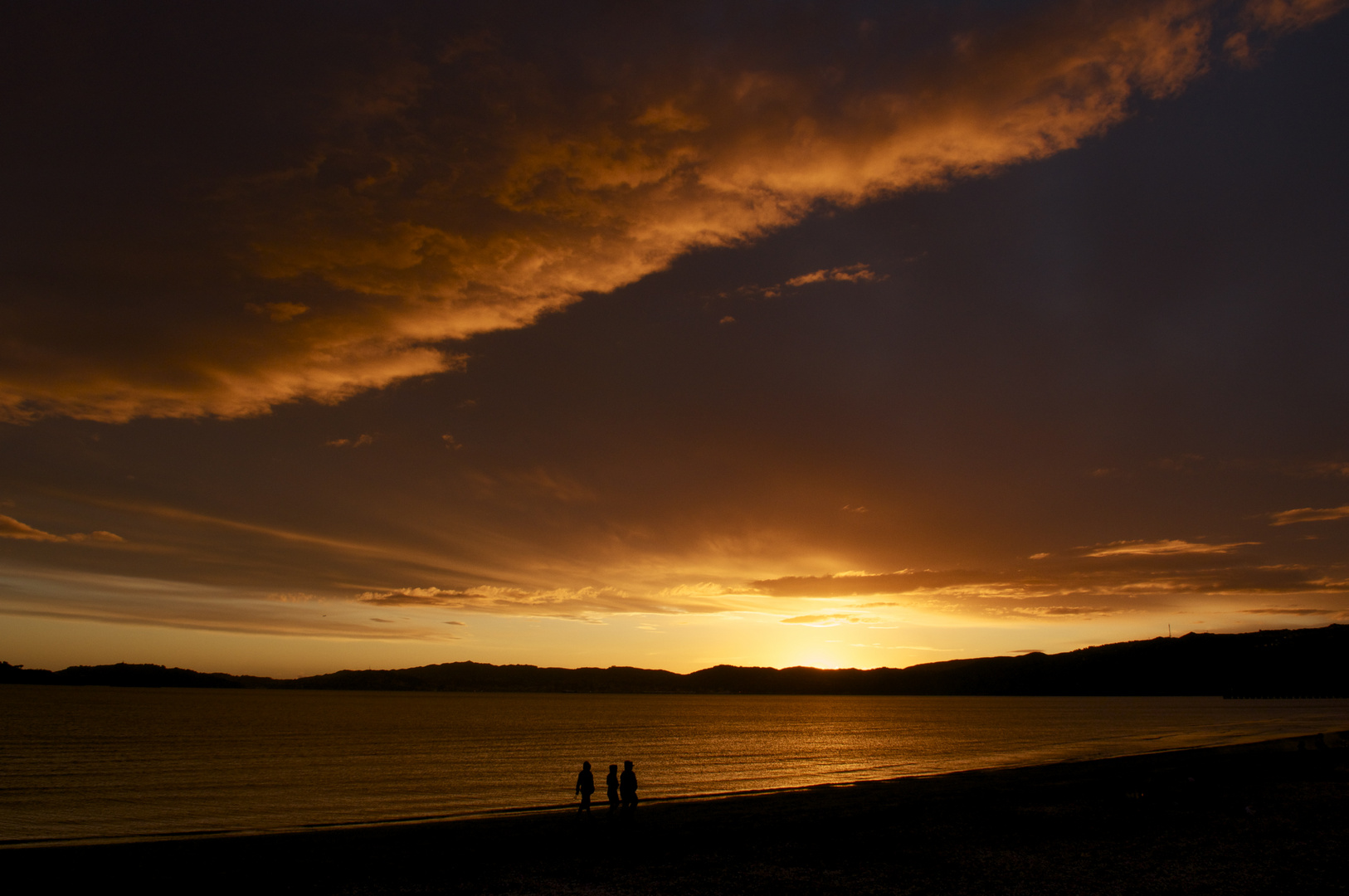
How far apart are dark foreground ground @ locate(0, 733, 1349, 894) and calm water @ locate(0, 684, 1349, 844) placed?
10002mm

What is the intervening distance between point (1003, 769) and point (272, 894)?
4348 cm

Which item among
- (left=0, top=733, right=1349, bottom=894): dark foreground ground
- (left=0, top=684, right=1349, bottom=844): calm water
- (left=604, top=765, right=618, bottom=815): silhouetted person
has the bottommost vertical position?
(left=0, top=684, right=1349, bottom=844): calm water

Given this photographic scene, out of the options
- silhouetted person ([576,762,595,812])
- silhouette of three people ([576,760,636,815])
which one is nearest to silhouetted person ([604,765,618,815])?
silhouette of three people ([576,760,636,815])

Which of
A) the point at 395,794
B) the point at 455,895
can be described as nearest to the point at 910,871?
the point at 455,895

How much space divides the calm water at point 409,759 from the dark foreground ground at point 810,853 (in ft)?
32.8

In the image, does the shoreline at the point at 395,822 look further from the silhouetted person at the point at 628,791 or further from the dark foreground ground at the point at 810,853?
the silhouetted person at the point at 628,791

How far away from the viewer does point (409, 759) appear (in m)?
64.4

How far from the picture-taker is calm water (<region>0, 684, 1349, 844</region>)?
36.3 metres

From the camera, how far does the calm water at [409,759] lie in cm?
3634

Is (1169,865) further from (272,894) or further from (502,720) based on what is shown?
(502,720)

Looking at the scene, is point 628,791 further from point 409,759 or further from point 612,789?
point 409,759

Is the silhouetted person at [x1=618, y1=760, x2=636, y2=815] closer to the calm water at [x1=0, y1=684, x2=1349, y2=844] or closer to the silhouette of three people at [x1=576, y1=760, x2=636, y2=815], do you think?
the silhouette of three people at [x1=576, y1=760, x2=636, y2=815]

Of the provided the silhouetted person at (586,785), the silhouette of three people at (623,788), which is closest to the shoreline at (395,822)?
the silhouette of three people at (623,788)

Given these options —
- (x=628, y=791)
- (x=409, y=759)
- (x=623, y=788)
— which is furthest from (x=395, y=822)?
(x=409, y=759)
